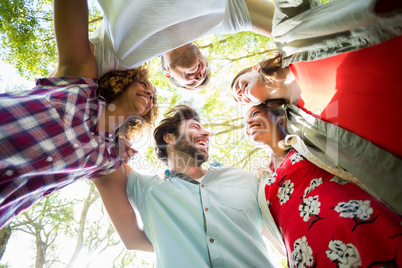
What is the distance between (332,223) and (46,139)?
193 centimetres

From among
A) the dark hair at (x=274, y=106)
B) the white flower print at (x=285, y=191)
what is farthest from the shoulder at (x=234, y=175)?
the dark hair at (x=274, y=106)

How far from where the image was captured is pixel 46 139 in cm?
141

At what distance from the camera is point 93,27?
16.0 ft

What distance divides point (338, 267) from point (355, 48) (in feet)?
4.09

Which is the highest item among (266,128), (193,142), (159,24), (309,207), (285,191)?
(159,24)

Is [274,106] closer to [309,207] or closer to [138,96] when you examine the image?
[309,207]

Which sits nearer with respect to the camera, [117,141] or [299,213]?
[299,213]

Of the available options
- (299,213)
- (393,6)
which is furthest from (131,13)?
(299,213)

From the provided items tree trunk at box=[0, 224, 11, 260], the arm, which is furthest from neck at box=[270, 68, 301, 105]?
tree trunk at box=[0, 224, 11, 260]

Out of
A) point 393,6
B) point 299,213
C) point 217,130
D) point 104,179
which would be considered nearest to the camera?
point 393,6

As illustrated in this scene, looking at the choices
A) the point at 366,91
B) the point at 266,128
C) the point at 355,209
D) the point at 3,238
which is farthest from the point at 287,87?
the point at 3,238

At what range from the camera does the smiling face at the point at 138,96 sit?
2.39 m

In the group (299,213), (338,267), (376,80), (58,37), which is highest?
(58,37)

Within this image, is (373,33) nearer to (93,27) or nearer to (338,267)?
(338,267)
